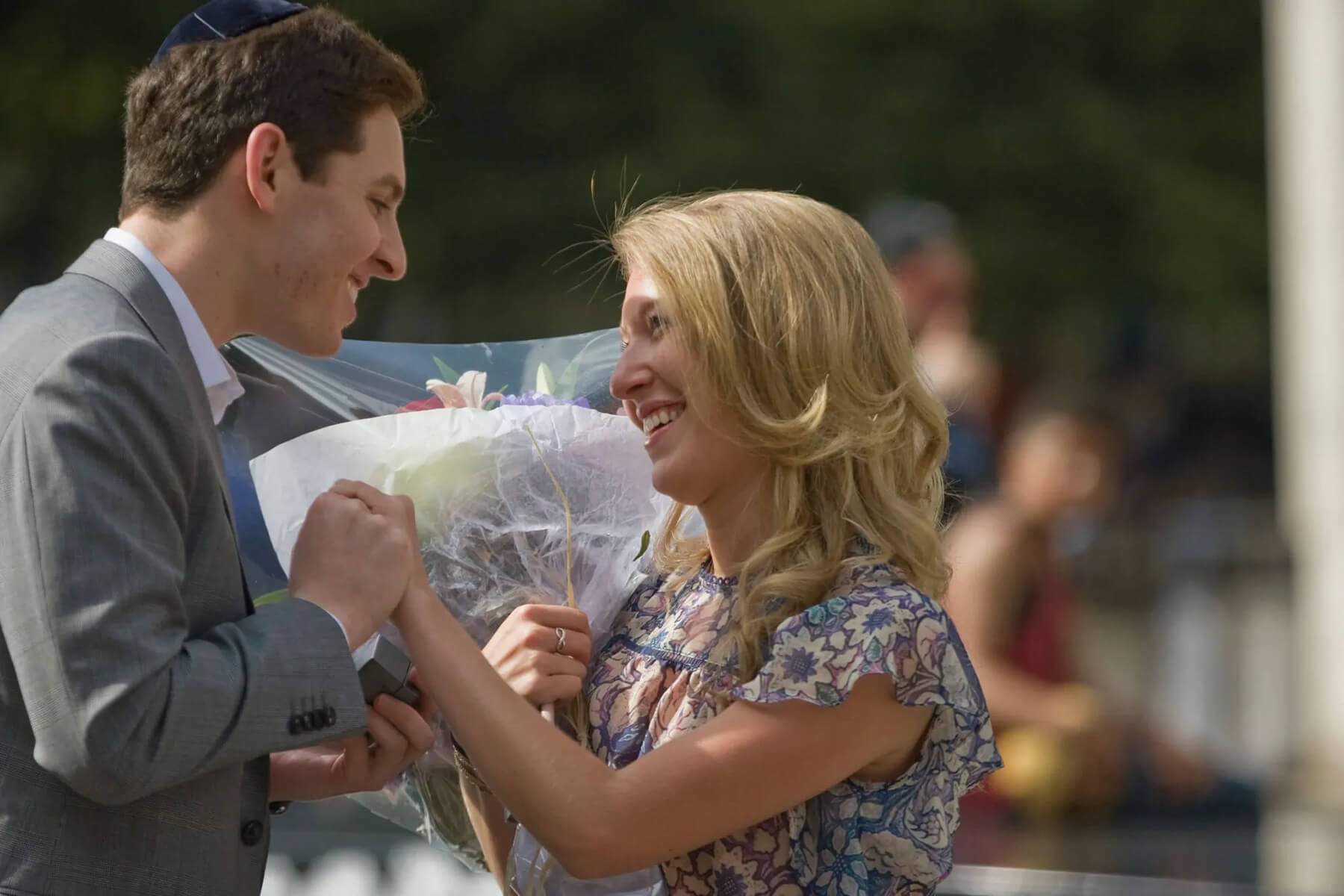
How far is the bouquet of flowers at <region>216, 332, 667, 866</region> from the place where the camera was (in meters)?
2.63

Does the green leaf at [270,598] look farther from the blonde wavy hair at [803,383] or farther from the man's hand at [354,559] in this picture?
the blonde wavy hair at [803,383]

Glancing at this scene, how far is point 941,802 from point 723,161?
9.37m

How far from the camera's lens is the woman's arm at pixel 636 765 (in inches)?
92.5

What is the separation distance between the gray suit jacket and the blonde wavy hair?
676mm

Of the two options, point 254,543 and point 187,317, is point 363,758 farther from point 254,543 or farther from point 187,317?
point 187,317

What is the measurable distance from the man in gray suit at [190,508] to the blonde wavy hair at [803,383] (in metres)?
0.46

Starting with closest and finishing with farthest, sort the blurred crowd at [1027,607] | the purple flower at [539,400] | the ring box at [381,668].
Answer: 1. the ring box at [381,668]
2. the purple flower at [539,400]
3. the blurred crowd at [1027,607]

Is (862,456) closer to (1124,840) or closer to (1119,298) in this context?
(1124,840)

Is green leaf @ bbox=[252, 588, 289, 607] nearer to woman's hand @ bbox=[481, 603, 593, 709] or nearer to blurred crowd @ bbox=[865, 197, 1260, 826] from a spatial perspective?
woman's hand @ bbox=[481, 603, 593, 709]

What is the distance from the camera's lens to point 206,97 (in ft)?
7.82

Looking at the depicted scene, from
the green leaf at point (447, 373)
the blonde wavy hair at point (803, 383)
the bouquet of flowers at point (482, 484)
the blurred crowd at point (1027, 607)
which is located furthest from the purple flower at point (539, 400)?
the blurred crowd at point (1027, 607)

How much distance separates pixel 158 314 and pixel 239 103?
321mm

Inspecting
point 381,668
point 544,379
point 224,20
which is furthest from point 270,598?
point 224,20

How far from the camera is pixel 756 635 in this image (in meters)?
2.48
